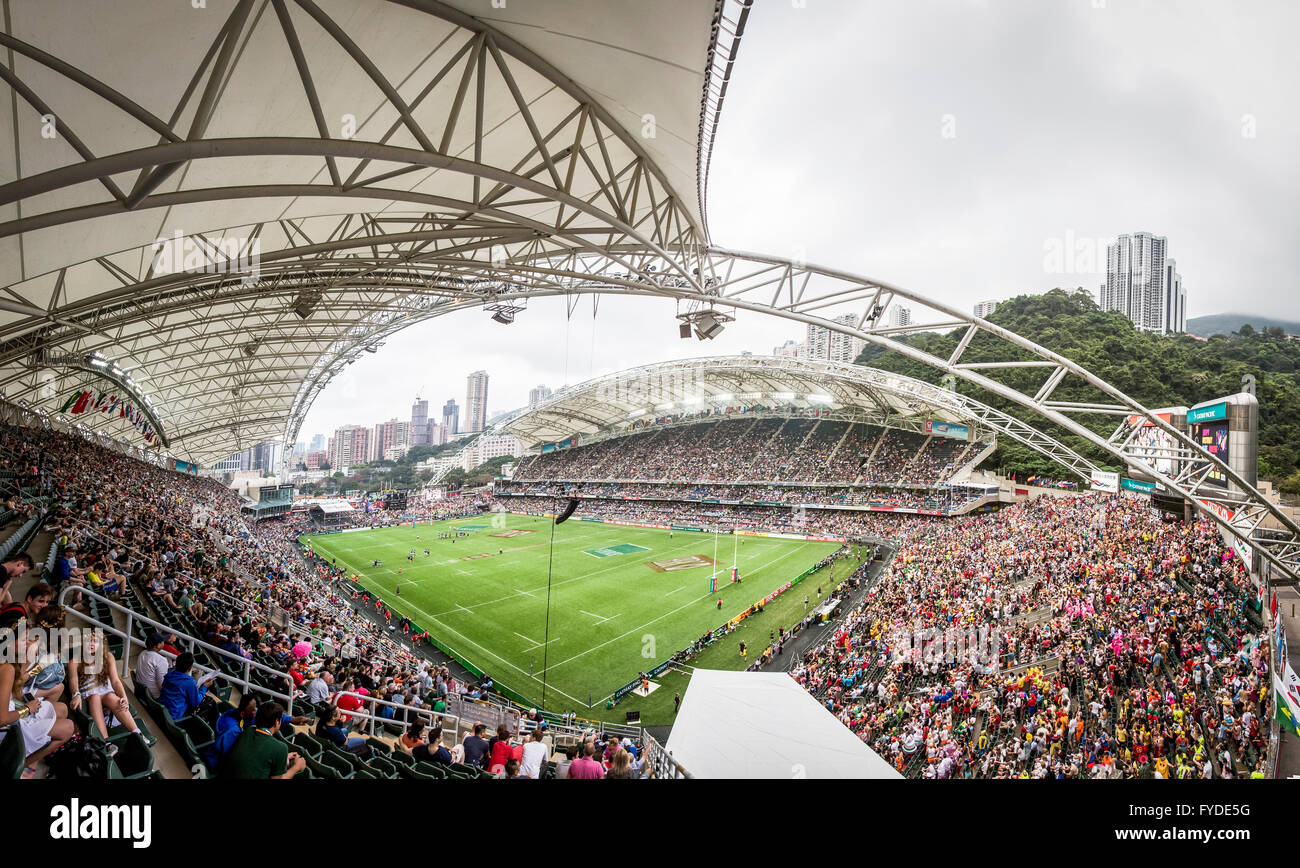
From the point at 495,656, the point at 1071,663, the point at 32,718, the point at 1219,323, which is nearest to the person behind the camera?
the point at 32,718

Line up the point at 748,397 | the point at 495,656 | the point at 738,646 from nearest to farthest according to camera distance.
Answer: the point at 495,656 → the point at 738,646 → the point at 748,397

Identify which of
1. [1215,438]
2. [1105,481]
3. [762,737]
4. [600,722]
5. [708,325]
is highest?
[708,325]

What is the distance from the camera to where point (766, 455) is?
162 ft

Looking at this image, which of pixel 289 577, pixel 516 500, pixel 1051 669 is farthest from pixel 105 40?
pixel 516 500

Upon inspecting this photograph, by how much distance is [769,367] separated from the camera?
3656 cm

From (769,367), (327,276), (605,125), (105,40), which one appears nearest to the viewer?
(105,40)

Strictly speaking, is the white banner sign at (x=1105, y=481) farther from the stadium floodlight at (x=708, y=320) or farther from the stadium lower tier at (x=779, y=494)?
the stadium floodlight at (x=708, y=320)

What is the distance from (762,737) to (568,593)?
19.1m

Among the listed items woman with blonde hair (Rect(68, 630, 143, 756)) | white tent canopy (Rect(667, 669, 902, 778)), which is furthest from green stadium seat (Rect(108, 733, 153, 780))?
white tent canopy (Rect(667, 669, 902, 778))

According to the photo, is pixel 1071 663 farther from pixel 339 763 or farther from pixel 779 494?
pixel 779 494

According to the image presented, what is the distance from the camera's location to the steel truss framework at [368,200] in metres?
4.89

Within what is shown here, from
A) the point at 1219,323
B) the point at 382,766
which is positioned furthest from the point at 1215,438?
the point at 1219,323

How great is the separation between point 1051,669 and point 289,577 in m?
26.0
